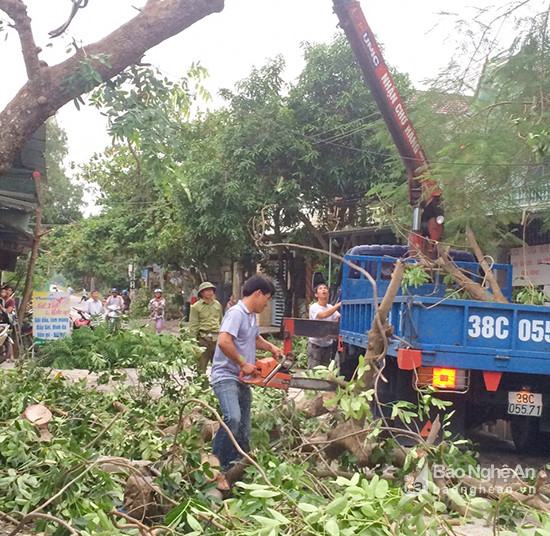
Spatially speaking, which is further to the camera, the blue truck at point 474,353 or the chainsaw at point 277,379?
the blue truck at point 474,353

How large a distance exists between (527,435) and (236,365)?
4.03 m

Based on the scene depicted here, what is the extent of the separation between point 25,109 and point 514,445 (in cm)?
636

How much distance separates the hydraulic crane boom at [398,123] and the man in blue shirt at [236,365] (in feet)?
13.4

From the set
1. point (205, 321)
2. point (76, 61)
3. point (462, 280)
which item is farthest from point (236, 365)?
point (205, 321)

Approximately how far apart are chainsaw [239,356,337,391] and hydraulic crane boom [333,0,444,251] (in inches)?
171

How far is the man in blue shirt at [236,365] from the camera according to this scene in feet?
17.3

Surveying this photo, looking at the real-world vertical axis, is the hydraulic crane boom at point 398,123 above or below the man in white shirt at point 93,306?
above

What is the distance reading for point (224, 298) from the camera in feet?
104

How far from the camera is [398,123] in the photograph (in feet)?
32.0

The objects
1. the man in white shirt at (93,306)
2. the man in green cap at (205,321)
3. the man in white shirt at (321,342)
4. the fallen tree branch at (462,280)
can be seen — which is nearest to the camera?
the fallen tree branch at (462,280)

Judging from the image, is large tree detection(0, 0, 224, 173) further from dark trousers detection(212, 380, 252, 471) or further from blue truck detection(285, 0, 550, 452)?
blue truck detection(285, 0, 550, 452)

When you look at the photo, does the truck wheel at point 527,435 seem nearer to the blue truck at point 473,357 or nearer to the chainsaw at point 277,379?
the blue truck at point 473,357

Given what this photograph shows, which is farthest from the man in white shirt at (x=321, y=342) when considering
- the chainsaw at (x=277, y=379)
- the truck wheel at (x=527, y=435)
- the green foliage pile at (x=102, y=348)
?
the chainsaw at (x=277, y=379)

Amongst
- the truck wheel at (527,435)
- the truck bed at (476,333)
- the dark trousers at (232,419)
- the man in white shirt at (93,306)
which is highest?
the man in white shirt at (93,306)
